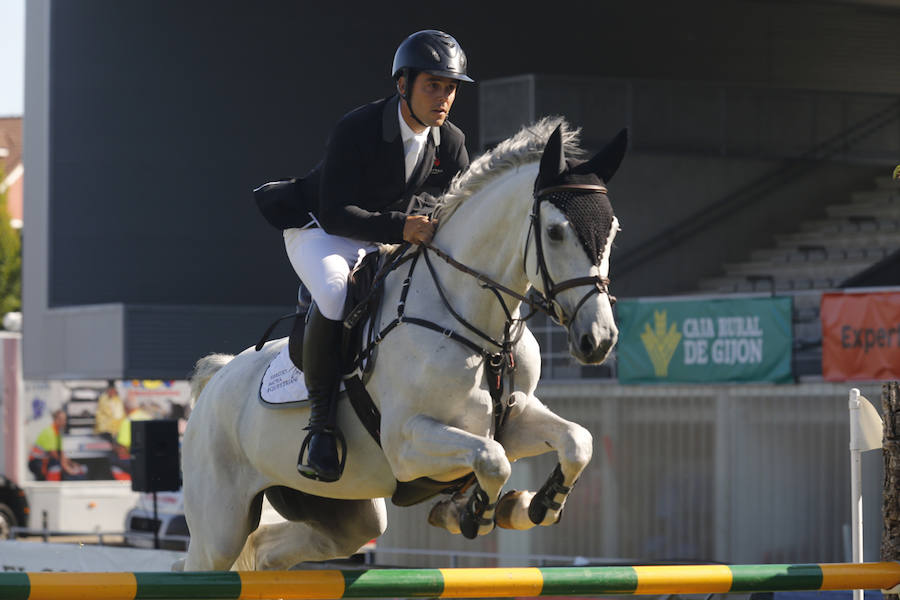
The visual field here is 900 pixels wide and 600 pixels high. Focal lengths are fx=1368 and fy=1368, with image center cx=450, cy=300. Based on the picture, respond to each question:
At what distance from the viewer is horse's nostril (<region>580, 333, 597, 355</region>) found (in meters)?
4.08

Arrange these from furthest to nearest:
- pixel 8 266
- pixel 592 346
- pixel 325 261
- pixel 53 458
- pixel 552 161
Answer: pixel 8 266, pixel 53 458, pixel 325 261, pixel 552 161, pixel 592 346

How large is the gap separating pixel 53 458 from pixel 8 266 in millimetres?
16899

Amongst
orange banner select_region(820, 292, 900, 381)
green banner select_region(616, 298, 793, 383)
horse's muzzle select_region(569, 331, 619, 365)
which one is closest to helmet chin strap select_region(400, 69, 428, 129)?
horse's muzzle select_region(569, 331, 619, 365)

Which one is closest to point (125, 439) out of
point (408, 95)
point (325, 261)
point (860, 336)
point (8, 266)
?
point (860, 336)

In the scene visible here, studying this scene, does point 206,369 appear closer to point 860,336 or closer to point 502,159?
point 502,159

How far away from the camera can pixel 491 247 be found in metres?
4.66

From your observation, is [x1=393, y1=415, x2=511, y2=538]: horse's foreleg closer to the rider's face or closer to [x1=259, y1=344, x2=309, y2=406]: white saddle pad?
[x1=259, y1=344, x2=309, y2=406]: white saddle pad

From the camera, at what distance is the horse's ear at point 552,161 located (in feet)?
14.3

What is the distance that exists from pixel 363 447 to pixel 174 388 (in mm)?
13933

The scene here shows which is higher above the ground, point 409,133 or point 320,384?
point 409,133

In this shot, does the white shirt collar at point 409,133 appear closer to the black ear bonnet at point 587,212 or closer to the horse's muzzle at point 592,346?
the black ear bonnet at point 587,212

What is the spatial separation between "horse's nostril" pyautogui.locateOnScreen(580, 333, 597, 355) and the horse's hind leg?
1.78 meters

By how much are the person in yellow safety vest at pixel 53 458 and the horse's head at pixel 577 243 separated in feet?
48.5

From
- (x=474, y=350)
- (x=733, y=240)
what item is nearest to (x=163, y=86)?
(x=733, y=240)
